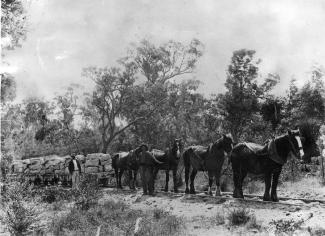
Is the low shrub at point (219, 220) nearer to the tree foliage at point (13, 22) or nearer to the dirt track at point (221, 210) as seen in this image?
the dirt track at point (221, 210)

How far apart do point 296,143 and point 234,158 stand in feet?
7.82

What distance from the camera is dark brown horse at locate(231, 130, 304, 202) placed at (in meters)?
11.0

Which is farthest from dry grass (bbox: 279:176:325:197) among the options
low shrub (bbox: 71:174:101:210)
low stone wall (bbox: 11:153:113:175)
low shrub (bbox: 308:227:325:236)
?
low stone wall (bbox: 11:153:113:175)

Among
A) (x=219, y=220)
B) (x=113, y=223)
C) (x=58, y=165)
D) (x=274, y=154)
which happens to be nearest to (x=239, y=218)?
(x=219, y=220)

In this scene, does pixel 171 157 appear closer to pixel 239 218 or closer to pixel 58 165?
pixel 239 218

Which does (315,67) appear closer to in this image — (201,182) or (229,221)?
(201,182)

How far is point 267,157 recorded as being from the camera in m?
11.8

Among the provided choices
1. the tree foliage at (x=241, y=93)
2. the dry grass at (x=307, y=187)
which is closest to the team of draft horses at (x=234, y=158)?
the dry grass at (x=307, y=187)

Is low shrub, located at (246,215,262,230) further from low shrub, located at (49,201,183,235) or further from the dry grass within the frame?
the dry grass

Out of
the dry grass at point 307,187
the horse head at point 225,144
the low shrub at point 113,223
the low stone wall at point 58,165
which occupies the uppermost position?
the horse head at point 225,144

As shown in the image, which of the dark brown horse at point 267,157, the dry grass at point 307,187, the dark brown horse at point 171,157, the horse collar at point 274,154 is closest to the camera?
the dark brown horse at point 267,157

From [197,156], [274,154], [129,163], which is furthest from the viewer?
[129,163]

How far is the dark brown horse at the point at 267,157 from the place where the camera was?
11.0 meters

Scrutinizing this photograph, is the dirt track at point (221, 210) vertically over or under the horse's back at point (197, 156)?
under
